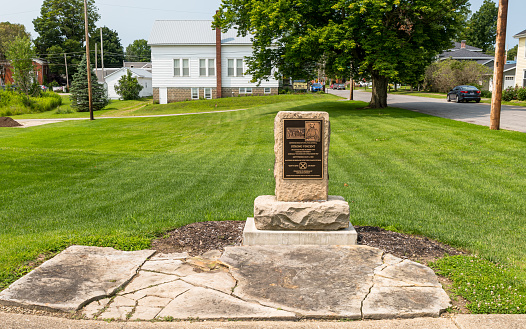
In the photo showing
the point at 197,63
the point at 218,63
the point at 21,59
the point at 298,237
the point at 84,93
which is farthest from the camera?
the point at 197,63

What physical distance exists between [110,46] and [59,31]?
54.3 ft

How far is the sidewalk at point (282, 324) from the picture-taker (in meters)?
4.13

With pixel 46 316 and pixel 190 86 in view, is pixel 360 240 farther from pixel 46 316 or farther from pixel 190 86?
pixel 190 86

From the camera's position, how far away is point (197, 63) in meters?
48.0

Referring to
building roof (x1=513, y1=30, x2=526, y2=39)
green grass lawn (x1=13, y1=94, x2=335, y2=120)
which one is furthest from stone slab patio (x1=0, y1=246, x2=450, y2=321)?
building roof (x1=513, y1=30, x2=526, y2=39)

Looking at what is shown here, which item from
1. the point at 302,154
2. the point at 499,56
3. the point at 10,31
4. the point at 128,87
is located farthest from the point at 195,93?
the point at 10,31

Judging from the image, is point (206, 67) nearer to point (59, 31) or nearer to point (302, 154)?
point (302, 154)

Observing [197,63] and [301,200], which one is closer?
[301,200]

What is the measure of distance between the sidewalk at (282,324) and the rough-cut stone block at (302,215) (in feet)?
7.26

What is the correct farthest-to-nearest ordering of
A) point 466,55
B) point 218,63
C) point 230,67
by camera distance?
point 466,55 < point 230,67 < point 218,63

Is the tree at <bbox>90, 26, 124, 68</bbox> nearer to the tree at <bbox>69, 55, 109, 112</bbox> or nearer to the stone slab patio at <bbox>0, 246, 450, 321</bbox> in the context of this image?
the tree at <bbox>69, 55, 109, 112</bbox>

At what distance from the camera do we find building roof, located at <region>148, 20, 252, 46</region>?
47.2 m

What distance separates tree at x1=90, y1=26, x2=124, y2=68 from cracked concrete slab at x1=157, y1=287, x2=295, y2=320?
339ft

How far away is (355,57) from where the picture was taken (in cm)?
2753
